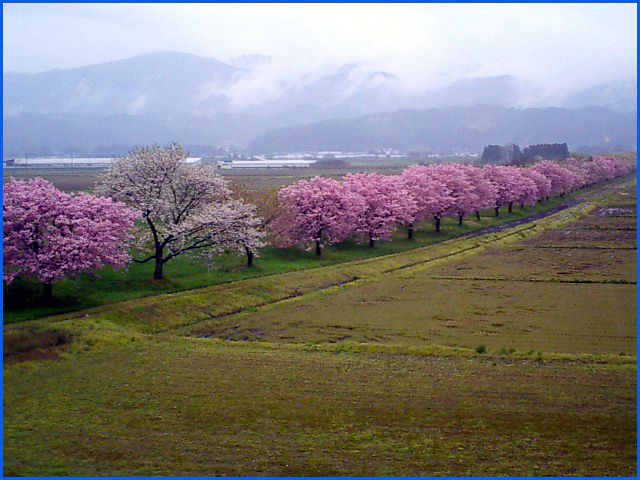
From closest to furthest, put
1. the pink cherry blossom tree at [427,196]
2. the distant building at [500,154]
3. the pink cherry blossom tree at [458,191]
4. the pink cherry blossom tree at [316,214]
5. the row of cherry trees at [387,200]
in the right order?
1. the pink cherry blossom tree at [316,214]
2. the row of cherry trees at [387,200]
3. the pink cherry blossom tree at [427,196]
4. the pink cherry blossom tree at [458,191]
5. the distant building at [500,154]

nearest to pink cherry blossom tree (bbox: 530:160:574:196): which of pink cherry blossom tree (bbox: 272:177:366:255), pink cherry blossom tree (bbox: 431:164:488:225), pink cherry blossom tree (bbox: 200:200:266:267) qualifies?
pink cherry blossom tree (bbox: 431:164:488:225)

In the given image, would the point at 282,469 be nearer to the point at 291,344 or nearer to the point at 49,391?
the point at 49,391

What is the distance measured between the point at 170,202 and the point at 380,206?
79.4 feet

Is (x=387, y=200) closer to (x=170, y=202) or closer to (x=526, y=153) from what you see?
(x=170, y=202)

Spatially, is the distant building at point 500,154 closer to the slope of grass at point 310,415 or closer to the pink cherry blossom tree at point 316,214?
the pink cherry blossom tree at point 316,214

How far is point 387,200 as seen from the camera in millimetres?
63000

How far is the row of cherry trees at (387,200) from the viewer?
55.0 meters

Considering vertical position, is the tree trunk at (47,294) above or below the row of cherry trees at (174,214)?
below

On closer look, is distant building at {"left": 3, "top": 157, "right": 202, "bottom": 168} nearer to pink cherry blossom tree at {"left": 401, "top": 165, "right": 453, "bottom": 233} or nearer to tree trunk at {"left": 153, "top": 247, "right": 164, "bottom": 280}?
pink cherry blossom tree at {"left": 401, "top": 165, "right": 453, "bottom": 233}

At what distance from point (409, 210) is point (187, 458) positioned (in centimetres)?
4728

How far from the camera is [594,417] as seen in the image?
71.3 feet

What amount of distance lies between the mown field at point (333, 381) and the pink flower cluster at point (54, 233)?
9.34 ft

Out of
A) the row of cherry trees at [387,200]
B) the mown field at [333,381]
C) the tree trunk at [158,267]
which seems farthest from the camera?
the row of cherry trees at [387,200]

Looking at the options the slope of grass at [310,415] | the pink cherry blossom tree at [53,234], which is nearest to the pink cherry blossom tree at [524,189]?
the slope of grass at [310,415]
